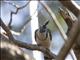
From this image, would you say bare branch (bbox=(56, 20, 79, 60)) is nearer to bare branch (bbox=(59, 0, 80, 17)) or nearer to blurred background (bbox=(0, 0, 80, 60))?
bare branch (bbox=(59, 0, 80, 17))

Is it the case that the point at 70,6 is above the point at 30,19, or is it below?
above

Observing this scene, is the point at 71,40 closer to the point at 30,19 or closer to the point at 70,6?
the point at 70,6

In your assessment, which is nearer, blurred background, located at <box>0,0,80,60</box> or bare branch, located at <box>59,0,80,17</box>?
bare branch, located at <box>59,0,80,17</box>

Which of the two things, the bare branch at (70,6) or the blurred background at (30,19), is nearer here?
the bare branch at (70,6)

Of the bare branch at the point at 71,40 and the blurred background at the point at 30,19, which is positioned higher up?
the bare branch at the point at 71,40

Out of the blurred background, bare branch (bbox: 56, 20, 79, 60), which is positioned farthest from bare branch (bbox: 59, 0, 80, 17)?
the blurred background

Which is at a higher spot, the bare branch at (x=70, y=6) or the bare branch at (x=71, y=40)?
the bare branch at (x=70, y=6)

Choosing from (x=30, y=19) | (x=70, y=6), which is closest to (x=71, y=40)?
(x=70, y=6)

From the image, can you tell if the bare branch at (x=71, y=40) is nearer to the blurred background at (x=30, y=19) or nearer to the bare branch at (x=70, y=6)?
the bare branch at (x=70, y=6)

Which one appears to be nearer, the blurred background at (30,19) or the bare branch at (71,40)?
the bare branch at (71,40)

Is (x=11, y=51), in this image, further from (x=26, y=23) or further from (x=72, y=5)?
(x=26, y=23)

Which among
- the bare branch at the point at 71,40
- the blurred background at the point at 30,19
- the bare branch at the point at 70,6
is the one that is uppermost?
the bare branch at the point at 70,6

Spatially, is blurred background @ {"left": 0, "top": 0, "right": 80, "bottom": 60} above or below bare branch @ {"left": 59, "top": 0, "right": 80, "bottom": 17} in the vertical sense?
below

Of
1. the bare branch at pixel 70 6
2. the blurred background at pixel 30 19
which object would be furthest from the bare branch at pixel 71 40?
the blurred background at pixel 30 19
